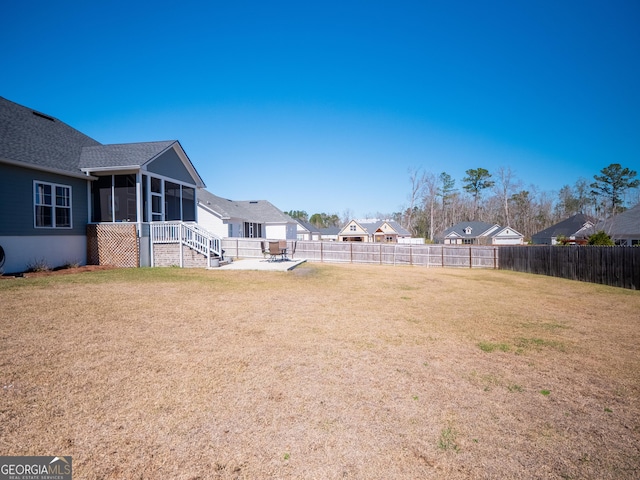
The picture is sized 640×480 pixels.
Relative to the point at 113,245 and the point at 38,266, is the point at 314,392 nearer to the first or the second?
the point at 38,266

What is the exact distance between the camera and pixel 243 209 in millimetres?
39844

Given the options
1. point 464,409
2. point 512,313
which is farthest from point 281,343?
point 512,313

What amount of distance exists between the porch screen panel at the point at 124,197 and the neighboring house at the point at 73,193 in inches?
1.6

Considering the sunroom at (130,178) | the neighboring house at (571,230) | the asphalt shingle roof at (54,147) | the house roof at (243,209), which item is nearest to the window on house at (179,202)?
the sunroom at (130,178)

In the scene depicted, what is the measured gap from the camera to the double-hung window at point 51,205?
41.5 ft

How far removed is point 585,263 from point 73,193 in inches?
945

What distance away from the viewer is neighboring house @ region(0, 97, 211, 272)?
11.9 metres

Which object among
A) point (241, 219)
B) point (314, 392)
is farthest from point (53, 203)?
point (241, 219)

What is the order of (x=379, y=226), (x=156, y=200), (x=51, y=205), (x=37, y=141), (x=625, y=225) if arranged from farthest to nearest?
(x=379, y=226), (x=625, y=225), (x=156, y=200), (x=37, y=141), (x=51, y=205)

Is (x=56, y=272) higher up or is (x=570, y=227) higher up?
(x=570, y=227)

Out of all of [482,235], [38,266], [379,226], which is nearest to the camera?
[38,266]

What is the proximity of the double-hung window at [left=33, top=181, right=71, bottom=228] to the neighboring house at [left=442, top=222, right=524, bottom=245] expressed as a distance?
192 feet

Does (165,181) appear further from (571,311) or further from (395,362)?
(571,311)

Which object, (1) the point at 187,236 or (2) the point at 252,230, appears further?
(2) the point at 252,230
